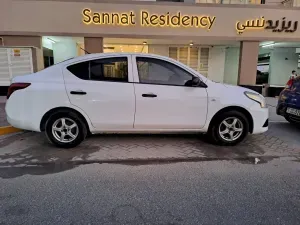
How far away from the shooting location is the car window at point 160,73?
14.1ft

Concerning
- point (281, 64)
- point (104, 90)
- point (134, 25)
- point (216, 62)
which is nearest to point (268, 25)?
point (216, 62)

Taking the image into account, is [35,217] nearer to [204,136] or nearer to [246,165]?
[246,165]

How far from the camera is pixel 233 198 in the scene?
9.13 ft

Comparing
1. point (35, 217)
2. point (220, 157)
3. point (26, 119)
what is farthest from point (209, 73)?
point (35, 217)

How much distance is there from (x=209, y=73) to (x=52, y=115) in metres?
11.7

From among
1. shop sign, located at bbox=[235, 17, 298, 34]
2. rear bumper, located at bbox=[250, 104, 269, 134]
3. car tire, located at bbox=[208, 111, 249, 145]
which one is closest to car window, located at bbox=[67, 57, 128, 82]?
car tire, located at bbox=[208, 111, 249, 145]

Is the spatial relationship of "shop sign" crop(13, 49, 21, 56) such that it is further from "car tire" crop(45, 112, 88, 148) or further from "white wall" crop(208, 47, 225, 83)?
"white wall" crop(208, 47, 225, 83)

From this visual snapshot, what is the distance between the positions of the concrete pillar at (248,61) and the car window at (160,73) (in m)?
8.36

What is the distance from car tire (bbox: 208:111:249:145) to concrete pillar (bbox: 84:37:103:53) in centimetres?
786

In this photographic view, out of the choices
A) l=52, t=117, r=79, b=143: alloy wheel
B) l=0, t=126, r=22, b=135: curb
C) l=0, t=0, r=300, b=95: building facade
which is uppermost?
l=0, t=0, r=300, b=95: building facade

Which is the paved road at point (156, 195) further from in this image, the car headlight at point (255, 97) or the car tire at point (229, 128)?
the car headlight at point (255, 97)

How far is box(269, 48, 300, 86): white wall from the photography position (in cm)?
1420

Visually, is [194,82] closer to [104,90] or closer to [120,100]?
[120,100]

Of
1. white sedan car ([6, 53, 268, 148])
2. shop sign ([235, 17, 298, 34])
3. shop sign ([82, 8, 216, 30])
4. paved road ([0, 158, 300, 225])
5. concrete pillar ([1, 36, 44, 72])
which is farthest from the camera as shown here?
shop sign ([235, 17, 298, 34])
